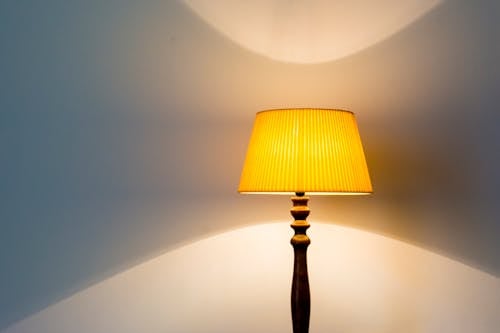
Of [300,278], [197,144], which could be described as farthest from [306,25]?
[300,278]

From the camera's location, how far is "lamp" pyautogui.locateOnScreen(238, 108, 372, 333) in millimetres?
1045

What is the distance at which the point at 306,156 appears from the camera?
1059 millimetres

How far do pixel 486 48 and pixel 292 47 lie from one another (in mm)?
551

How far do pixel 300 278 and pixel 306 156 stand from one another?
0.30 m

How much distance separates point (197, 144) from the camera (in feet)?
4.62

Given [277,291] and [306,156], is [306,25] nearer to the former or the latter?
[306,156]

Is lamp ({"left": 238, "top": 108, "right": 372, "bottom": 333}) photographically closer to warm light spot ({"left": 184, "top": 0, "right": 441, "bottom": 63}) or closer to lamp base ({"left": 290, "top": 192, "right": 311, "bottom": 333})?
lamp base ({"left": 290, "top": 192, "right": 311, "bottom": 333})

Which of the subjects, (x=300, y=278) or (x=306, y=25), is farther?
(x=306, y=25)

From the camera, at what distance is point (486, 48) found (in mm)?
1358

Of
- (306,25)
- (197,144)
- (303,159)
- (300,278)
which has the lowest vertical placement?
(300,278)

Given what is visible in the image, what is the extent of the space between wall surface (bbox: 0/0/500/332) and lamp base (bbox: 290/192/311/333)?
28cm

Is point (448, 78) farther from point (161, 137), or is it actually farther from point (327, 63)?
point (161, 137)

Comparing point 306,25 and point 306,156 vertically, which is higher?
point 306,25

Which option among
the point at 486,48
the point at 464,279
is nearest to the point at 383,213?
the point at 464,279
